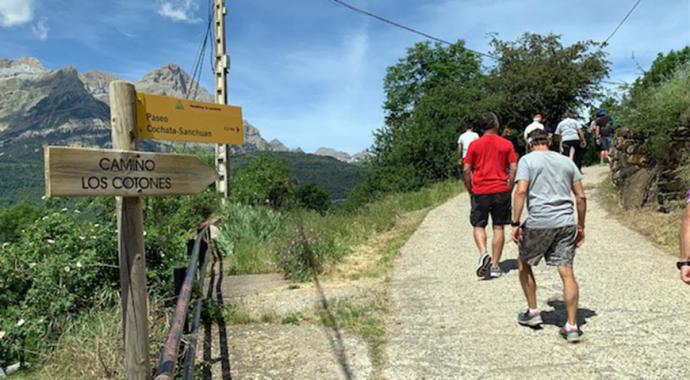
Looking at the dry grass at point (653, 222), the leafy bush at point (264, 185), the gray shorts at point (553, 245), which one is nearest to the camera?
the gray shorts at point (553, 245)

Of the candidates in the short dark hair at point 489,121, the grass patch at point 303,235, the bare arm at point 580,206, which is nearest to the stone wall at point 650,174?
the short dark hair at point 489,121

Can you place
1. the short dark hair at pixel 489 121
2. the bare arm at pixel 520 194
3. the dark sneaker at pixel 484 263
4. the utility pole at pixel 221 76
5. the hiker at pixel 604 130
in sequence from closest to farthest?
the bare arm at pixel 520 194, the short dark hair at pixel 489 121, the dark sneaker at pixel 484 263, the utility pole at pixel 221 76, the hiker at pixel 604 130

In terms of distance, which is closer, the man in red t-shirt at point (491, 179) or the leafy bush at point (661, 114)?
the man in red t-shirt at point (491, 179)

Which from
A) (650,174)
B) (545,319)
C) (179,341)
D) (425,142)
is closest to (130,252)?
(179,341)

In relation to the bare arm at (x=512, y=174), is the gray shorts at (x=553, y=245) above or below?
below

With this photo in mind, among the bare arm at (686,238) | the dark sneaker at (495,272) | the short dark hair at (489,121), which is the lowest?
the dark sneaker at (495,272)

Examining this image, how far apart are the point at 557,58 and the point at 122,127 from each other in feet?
72.4

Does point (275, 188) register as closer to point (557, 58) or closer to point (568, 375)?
point (568, 375)

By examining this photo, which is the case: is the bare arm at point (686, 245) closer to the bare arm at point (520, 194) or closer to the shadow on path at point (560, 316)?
the bare arm at point (520, 194)

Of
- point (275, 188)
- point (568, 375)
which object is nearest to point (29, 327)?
point (568, 375)

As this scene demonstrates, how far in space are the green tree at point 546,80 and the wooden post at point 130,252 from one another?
20.9 m

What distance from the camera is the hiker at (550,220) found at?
4.11m

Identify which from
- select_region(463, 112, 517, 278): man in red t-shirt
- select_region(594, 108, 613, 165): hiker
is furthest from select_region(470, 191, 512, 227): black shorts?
select_region(594, 108, 613, 165): hiker

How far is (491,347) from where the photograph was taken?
4.05 m
